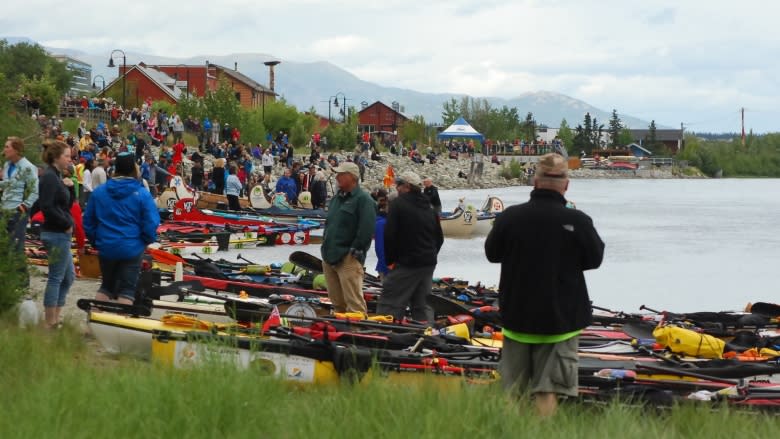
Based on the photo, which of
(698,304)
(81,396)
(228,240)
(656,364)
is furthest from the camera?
(228,240)

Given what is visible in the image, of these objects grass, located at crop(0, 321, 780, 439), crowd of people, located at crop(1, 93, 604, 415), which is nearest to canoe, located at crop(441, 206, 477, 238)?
crowd of people, located at crop(1, 93, 604, 415)

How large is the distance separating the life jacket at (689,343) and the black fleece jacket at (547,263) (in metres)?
4.02

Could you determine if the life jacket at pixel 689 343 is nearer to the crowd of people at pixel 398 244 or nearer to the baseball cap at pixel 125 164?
the crowd of people at pixel 398 244

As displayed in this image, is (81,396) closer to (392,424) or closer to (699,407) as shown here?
(392,424)

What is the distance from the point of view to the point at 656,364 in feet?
33.4

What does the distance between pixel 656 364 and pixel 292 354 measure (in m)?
3.34

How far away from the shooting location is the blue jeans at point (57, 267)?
10.5m

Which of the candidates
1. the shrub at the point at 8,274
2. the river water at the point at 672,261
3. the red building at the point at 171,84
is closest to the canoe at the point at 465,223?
the river water at the point at 672,261

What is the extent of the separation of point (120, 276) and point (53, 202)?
92 cm

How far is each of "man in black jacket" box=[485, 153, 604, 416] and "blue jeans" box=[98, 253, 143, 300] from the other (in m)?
4.70

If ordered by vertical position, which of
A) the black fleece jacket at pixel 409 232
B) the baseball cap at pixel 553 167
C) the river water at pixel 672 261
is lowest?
the river water at pixel 672 261

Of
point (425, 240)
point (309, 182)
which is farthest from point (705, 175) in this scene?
point (425, 240)

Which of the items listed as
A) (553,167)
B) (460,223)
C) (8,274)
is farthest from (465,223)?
→ (553,167)

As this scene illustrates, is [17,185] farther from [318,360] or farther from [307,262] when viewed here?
[307,262]
